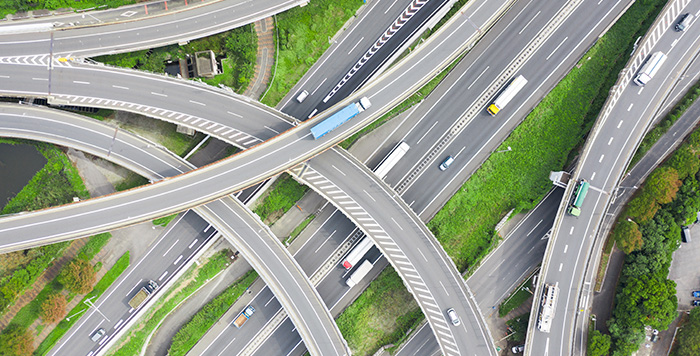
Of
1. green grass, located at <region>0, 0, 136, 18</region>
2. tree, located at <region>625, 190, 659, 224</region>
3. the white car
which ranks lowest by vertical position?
the white car

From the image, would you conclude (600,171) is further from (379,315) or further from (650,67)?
(379,315)

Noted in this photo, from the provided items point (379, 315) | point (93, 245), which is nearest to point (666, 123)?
point (379, 315)

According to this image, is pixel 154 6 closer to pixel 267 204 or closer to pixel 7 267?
pixel 267 204

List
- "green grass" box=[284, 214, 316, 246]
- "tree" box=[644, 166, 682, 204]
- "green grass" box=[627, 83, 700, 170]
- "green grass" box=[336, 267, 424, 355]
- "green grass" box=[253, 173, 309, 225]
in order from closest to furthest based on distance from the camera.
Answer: "tree" box=[644, 166, 682, 204] → "green grass" box=[627, 83, 700, 170] → "green grass" box=[336, 267, 424, 355] → "green grass" box=[253, 173, 309, 225] → "green grass" box=[284, 214, 316, 246]

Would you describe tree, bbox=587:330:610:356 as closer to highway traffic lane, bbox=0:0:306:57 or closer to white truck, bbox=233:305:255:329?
white truck, bbox=233:305:255:329

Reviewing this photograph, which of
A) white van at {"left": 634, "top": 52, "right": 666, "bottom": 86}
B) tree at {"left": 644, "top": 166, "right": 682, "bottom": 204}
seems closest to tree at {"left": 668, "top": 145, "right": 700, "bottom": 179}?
tree at {"left": 644, "top": 166, "right": 682, "bottom": 204}

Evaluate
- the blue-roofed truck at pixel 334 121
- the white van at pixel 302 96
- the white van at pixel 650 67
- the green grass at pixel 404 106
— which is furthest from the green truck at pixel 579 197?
the white van at pixel 302 96

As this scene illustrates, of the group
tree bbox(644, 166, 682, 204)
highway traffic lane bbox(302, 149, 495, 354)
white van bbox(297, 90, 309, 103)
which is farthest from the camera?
white van bbox(297, 90, 309, 103)
